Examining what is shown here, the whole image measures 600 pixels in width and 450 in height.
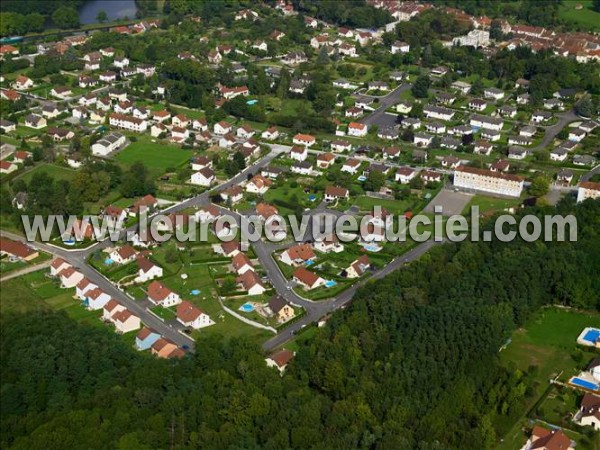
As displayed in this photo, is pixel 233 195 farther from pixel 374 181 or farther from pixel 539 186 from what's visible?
pixel 539 186

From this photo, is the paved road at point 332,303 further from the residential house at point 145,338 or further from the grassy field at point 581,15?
the grassy field at point 581,15

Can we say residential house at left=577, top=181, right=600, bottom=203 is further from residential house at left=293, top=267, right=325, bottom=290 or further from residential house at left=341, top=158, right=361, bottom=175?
residential house at left=293, top=267, right=325, bottom=290

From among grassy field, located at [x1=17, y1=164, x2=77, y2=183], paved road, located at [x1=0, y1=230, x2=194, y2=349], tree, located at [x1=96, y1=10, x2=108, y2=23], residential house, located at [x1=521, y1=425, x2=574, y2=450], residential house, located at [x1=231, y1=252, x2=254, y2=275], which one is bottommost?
tree, located at [x1=96, y1=10, x2=108, y2=23]

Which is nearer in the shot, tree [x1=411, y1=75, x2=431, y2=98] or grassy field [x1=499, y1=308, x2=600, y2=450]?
grassy field [x1=499, y1=308, x2=600, y2=450]

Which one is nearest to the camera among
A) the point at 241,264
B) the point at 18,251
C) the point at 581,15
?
the point at 241,264

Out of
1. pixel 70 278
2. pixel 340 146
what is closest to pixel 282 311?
pixel 70 278

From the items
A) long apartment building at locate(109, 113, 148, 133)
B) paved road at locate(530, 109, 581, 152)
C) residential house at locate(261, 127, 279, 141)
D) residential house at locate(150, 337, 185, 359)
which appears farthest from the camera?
long apartment building at locate(109, 113, 148, 133)

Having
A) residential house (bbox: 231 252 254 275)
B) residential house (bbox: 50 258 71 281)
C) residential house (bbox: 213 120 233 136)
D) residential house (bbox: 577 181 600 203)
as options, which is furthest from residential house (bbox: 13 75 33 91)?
residential house (bbox: 577 181 600 203)
